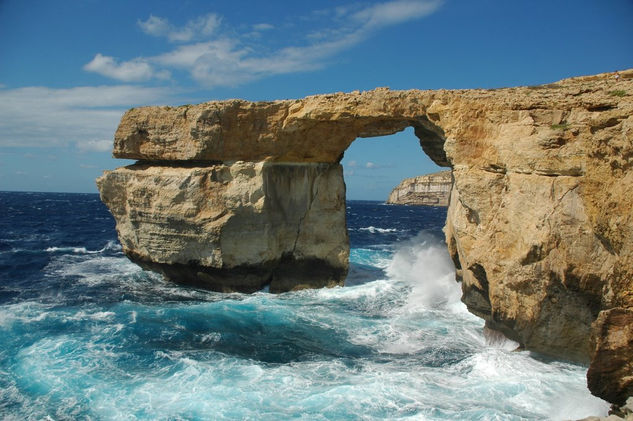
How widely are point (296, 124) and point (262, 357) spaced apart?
8784mm

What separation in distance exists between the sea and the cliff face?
47.6 inches

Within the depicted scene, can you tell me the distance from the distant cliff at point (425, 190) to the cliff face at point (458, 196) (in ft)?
282

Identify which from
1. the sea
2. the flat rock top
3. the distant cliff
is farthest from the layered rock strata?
the distant cliff

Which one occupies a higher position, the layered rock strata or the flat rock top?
the flat rock top

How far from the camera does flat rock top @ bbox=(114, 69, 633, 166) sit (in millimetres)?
14227

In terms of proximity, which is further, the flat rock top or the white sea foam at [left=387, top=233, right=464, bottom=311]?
the white sea foam at [left=387, top=233, right=464, bottom=311]

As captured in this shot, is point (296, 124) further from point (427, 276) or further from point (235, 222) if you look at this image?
point (427, 276)

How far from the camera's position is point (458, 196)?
13789 mm

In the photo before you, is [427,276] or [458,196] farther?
[427,276]

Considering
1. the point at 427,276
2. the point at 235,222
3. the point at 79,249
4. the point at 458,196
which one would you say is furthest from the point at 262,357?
the point at 79,249

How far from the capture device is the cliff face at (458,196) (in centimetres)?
977

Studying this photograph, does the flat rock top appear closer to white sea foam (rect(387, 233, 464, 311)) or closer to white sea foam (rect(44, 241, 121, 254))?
white sea foam (rect(387, 233, 464, 311))

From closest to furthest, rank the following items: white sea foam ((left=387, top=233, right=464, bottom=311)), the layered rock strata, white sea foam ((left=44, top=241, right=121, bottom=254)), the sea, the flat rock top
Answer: the sea, the flat rock top, white sea foam ((left=387, top=233, right=464, bottom=311)), the layered rock strata, white sea foam ((left=44, top=241, right=121, bottom=254))

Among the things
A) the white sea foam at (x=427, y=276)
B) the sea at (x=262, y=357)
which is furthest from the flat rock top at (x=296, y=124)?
the sea at (x=262, y=357)
